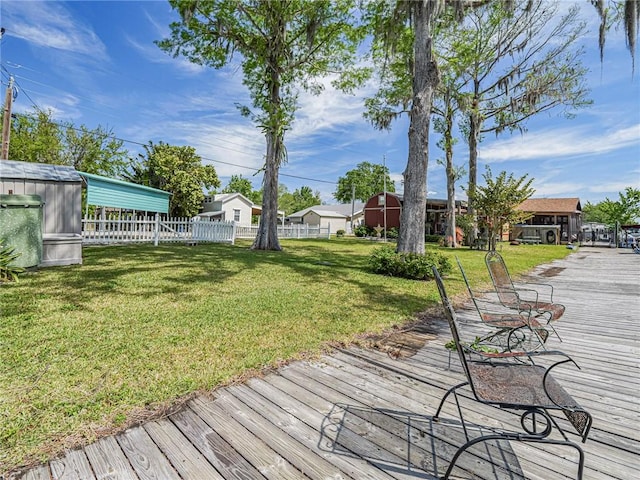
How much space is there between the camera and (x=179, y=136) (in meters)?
28.0

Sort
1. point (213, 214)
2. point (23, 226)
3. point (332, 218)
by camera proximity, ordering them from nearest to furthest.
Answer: point (23, 226)
point (213, 214)
point (332, 218)

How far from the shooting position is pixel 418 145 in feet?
27.9

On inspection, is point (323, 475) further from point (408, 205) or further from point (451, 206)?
point (451, 206)

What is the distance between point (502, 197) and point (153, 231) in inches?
663

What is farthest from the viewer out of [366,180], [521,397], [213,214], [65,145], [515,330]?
[366,180]

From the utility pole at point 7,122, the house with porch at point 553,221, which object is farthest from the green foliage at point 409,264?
the house with porch at point 553,221

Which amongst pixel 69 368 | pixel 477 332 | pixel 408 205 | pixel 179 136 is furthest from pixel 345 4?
pixel 179 136

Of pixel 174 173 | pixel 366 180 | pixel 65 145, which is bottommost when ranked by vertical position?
pixel 174 173

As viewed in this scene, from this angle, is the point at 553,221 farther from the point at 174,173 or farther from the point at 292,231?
the point at 174,173

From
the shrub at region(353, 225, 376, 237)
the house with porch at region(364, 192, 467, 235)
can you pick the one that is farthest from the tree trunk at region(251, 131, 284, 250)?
the house with porch at region(364, 192, 467, 235)

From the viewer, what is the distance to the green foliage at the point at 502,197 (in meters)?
14.8

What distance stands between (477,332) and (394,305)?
149cm

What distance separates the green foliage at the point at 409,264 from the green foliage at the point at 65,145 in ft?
80.2

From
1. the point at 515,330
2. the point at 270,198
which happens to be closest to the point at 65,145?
the point at 270,198
